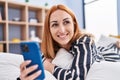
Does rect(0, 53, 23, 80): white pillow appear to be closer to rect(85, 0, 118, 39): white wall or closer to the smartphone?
the smartphone

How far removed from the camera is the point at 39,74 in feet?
2.13

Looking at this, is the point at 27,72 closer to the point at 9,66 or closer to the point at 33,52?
the point at 33,52

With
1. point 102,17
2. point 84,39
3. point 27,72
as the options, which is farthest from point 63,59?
point 102,17

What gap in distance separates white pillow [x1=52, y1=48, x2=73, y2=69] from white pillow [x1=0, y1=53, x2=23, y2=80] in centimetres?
27

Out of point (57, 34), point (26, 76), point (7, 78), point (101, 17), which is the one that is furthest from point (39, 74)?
point (101, 17)

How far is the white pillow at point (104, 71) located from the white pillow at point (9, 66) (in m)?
0.45

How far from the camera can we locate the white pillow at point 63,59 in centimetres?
100

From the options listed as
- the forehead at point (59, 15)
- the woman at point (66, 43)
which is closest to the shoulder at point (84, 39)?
the woman at point (66, 43)

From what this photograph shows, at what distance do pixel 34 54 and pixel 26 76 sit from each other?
94mm

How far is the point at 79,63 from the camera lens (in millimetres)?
927

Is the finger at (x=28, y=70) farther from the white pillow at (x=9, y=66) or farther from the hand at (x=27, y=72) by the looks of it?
the white pillow at (x=9, y=66)

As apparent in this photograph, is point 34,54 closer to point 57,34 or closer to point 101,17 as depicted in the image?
point 57,34

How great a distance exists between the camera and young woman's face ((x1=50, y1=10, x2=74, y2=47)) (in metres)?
1.01

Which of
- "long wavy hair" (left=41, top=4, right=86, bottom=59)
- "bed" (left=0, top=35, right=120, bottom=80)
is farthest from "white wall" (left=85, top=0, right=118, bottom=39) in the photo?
"long wavy hair" (left=41, top=4, right=86, bottom=59)
